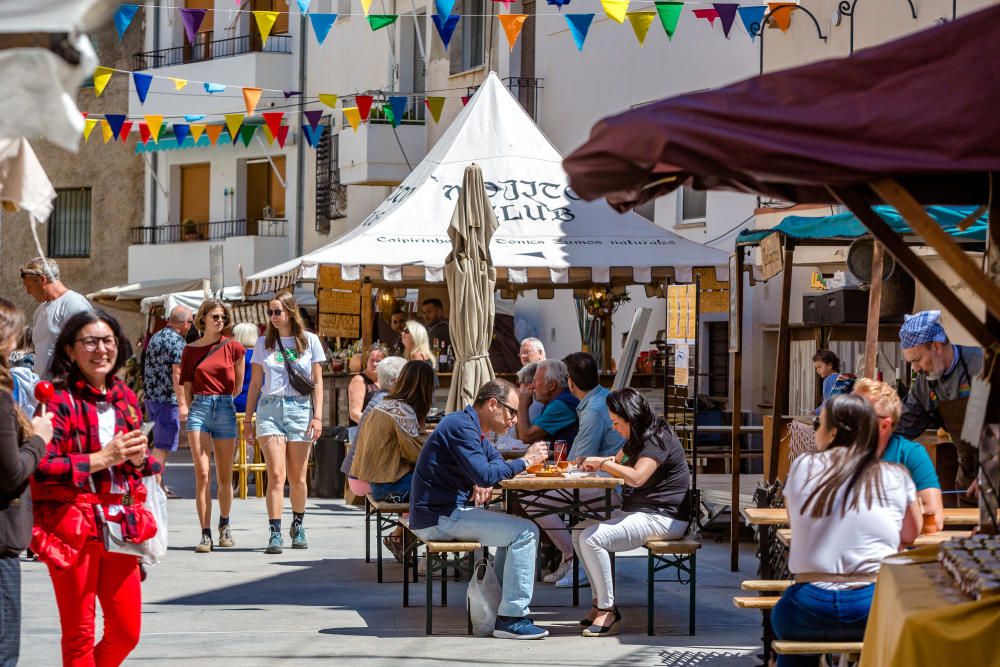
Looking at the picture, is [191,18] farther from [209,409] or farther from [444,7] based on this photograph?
[209,409]

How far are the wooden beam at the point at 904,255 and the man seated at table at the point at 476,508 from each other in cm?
440

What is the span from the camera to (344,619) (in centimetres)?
1006

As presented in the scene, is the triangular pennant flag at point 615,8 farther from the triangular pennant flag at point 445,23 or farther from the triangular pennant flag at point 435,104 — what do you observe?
the triangular pennant flag at point 435,104

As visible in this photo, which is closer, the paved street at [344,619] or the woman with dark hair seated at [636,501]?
the paved street at [344,619]

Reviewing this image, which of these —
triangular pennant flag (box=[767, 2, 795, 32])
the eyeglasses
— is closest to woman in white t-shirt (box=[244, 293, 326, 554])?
the eyeglasses

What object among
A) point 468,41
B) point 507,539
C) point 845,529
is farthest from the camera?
point 468,41

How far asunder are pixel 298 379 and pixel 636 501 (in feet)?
13.8

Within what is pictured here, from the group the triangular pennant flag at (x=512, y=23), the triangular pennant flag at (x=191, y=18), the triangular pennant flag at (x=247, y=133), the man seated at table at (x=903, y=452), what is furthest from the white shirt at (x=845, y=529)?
the triangular pennant flag at (x=247, y=133)

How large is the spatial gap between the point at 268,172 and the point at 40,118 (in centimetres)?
3278

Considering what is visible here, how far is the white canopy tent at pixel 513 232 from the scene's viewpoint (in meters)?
16.0

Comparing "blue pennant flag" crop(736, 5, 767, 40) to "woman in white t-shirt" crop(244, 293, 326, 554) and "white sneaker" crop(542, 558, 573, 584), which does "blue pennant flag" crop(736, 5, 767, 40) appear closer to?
"woman in white t-shirt" crop(244, 293, 326, 554)

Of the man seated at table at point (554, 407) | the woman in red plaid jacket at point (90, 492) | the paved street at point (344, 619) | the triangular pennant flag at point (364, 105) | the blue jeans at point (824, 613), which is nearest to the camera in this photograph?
the blue jeans at point (824, 613)

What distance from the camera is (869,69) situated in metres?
4.82

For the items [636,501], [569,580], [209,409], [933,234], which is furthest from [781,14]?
[933,234]
